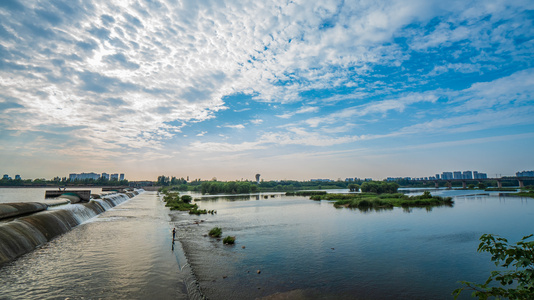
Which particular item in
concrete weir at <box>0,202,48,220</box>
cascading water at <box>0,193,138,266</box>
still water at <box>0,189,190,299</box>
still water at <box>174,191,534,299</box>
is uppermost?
concrete weir at <box>0,202,48,220</box>

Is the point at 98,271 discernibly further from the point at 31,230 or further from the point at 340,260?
the point at 340,260

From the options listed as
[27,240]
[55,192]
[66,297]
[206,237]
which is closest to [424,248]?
[206,237]

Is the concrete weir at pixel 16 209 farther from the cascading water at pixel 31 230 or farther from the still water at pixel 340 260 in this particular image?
the still water at pixel 340 260

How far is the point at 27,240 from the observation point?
21531 mm

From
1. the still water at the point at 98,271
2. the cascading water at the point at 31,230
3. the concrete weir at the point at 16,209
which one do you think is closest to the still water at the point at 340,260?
the still water at the point at 98,271

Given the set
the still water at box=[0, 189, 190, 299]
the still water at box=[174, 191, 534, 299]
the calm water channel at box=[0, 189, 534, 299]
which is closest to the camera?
the still water at box=[0, 189, 190, 299]

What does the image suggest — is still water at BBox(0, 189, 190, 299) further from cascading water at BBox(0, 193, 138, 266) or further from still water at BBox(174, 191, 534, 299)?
still water at BBox(174, 191, 534, 299)

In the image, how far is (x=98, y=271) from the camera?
17.3m

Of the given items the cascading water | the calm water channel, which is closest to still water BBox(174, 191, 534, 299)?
the calm water channel

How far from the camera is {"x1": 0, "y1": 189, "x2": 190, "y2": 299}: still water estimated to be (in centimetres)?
1411

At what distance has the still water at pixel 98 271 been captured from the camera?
14109 millimetres

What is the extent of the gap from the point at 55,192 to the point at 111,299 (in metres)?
65.0

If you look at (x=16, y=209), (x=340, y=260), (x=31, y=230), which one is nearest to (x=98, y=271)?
(x=31, y=230)

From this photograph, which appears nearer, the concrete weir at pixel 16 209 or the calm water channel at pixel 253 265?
the calm water channel at pixel 253 265
